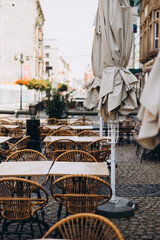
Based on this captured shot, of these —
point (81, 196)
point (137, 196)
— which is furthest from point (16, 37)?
point (81, 196)

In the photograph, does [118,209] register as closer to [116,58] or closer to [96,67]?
[116,58]

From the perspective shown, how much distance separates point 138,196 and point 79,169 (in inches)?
78.1

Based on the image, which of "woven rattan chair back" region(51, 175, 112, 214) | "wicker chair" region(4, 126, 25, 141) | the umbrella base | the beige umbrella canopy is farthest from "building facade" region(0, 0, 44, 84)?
"woven rattan chair back" region(51, 175, 112, 214)

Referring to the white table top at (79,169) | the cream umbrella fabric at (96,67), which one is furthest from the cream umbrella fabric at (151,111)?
the cream umbrella fabric at (96,67)

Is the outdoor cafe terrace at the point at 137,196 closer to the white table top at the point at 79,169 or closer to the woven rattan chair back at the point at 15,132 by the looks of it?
the white table top at the point at 79,169

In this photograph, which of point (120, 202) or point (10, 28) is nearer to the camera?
point (120, 202)

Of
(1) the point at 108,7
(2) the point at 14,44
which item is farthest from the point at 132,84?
(2) the point at 14,44

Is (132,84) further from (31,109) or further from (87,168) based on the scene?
(31,109)

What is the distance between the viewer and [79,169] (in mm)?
4918

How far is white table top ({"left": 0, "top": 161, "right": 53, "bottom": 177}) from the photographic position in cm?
457

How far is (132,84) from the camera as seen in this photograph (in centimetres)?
567

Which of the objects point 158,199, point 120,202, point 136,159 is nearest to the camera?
point 120,202

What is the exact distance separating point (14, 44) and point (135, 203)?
203 feet

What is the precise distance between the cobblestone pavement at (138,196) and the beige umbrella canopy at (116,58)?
1715 mm
